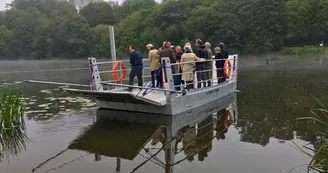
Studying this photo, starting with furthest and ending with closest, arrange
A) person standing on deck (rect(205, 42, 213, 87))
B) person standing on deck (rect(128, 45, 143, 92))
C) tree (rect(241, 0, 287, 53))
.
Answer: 1. tree (rect(241, 0, 287, 53))
2. person standing on deck (rect(205, 42, 213, 87))
3. person standing on deck (rect(128, 45, 143, 92))

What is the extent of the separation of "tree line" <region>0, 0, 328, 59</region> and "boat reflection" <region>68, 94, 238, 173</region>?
4297 cm

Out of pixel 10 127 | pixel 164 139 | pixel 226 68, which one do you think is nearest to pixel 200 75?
pixel 226 68

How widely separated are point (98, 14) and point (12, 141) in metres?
77.5

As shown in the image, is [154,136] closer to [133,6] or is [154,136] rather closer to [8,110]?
[8,110]

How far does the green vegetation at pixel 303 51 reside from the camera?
46.7m

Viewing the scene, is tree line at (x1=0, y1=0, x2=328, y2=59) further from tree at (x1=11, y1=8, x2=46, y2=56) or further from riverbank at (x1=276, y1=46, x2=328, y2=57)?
riverbank at (x1=276, y1=46, x2=328, y2=57)

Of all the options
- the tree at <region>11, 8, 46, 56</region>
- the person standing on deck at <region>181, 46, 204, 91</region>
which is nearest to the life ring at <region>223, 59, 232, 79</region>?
the person standing on deck at <region>181, 46, 204, 91</region>

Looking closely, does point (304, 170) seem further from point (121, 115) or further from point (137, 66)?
point (137, 66)

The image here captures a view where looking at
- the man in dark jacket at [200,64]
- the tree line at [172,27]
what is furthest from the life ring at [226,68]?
the tree line at [172,27]

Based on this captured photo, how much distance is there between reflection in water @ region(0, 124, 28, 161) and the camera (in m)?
7.81

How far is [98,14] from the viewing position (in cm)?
8331

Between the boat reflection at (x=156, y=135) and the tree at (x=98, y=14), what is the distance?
74534mm

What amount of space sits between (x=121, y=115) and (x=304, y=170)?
19.7 ft

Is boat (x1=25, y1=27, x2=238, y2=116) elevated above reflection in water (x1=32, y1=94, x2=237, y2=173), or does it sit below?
above
